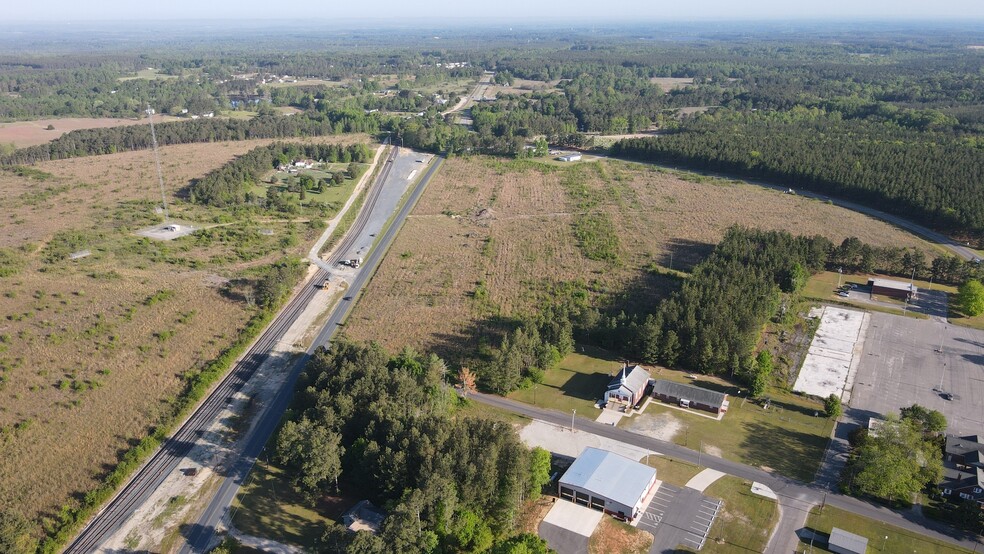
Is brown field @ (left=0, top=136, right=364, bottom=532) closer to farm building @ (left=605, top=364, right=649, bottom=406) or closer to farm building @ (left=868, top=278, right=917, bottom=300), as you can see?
farm building @ (left=605, top=364, right=649, bottom=406)

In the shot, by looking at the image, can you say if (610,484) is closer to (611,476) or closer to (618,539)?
(611,476)

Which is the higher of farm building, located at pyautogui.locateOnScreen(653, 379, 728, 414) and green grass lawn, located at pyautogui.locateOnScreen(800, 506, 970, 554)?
farm building, located at pyautogui.locateOnScreen(653, 379, 728, 414)

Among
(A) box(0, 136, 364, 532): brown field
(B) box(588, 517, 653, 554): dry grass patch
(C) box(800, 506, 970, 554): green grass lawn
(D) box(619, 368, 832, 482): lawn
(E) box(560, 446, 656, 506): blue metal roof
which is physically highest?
(A) box(0, 136, 364, 532): brown field

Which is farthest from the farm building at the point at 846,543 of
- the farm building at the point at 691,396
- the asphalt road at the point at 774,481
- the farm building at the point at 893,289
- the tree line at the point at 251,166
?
the tree line at the point at 251,166

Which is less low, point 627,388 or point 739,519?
point 627,388

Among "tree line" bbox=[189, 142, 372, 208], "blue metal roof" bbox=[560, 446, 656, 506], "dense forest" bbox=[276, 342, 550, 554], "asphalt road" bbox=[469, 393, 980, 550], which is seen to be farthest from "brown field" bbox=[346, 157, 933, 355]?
"tree line" bbox=[189, 142, 372, 208]

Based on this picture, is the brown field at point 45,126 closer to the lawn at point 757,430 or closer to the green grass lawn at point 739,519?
the lawn at point 757,430

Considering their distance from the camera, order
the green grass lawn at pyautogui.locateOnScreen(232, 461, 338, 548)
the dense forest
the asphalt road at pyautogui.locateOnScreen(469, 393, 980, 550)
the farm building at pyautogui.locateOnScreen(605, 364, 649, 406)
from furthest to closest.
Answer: the farm building at pyautogui.locateOnScreen(605, 364, 649, 406), the asphalt road at pyautogui.locateOnScreen(469, 393, 980, 550), the green grass lawn at pyautogui.locateOnScreen(232, 461, 338, 548), the dense forest

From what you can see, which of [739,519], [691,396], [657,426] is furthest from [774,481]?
[691,396]
